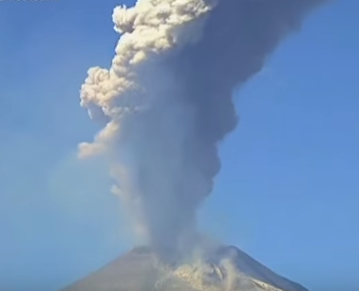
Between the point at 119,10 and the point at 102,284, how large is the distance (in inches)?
1356

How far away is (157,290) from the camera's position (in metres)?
61.3

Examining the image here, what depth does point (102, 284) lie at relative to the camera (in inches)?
2509

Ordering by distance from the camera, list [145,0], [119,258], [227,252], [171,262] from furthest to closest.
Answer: [119,258], [227,252], [171,262], [145,0]

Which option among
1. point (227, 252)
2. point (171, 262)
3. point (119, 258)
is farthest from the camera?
point (119, 258)

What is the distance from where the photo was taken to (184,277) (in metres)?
59.6

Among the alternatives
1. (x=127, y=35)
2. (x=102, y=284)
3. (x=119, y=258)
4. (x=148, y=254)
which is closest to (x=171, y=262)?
(x=148, y=254)

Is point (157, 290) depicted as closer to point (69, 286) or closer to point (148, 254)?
point (148, 254)

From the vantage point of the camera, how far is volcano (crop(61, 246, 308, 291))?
197 ft

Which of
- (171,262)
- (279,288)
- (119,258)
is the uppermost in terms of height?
(119,258)

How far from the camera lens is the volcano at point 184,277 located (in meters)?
60.0

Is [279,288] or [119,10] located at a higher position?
[119,10]

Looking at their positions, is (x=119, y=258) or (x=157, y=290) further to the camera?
(x=119, y=258)

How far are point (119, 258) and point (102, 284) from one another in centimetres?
784

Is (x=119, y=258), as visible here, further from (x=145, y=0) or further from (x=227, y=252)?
(x=145, y=0)
